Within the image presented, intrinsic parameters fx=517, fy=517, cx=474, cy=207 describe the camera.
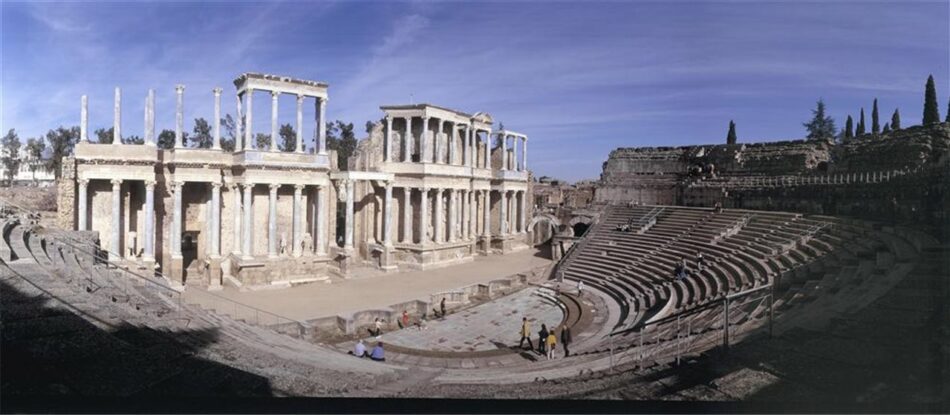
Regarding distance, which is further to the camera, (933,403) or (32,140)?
(32,140)

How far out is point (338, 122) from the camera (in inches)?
3022

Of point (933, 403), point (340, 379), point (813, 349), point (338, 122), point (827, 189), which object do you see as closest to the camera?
point (933, 403)

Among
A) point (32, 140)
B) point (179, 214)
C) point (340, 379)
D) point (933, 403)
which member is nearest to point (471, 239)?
point (179, 214)

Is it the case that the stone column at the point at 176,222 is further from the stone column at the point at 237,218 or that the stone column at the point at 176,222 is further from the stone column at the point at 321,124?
the stone column at the point at 321,124

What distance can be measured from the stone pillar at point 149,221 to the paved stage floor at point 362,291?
2.80 m

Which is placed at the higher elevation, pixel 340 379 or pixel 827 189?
pixel 827 189

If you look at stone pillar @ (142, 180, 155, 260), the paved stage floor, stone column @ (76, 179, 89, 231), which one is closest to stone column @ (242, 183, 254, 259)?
the paved stage floor

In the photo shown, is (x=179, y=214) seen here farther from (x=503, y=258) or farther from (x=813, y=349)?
(x=813, y=349)

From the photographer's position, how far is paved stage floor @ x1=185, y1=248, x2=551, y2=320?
21.4m

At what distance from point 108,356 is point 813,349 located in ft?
31.3

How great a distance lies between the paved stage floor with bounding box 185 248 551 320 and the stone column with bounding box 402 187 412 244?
342 cm

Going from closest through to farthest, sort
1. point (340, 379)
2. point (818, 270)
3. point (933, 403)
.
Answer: point (933, 403), point (340, 379), point (818, 270)

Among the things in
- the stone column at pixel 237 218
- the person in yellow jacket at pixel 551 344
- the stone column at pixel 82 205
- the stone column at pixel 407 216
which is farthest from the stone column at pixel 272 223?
the person in yellow jacket at pixel 551 344

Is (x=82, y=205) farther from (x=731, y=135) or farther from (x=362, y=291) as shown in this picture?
(x=731, y=135)
